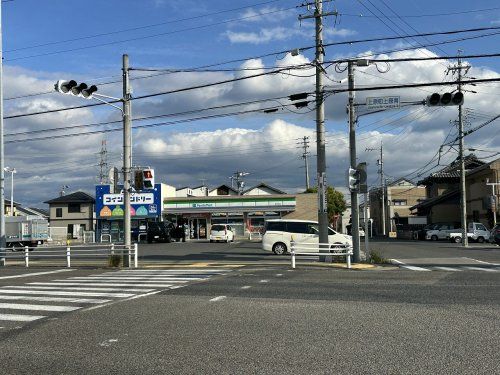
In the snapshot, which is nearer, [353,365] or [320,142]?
[353,365]

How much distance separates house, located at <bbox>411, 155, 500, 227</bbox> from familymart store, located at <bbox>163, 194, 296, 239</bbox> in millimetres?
19046

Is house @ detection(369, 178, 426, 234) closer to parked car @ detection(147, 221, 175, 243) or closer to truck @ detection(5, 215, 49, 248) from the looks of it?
parked car @ detection(147, 221, 175, 243)

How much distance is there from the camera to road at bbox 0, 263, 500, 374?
6.23 meters

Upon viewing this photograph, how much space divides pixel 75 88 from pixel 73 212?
5055cm

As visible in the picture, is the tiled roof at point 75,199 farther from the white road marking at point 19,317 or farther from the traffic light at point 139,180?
the white road marking at point 19,317

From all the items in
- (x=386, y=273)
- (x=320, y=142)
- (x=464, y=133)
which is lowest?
(x=386, y=273)

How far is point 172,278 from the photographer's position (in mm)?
16328

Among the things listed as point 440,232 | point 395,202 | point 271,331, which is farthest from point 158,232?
point 395,202

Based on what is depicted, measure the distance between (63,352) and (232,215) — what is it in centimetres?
5096

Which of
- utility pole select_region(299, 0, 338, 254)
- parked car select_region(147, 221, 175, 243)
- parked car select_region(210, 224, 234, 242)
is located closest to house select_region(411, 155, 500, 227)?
parked car select_region(210, 224, 234, 242)

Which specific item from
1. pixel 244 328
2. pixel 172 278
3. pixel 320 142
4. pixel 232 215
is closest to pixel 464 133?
pixel 320 142

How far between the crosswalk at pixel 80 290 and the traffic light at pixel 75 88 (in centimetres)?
660

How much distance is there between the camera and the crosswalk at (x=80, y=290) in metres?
10.3

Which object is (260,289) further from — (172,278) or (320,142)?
(320,142)
